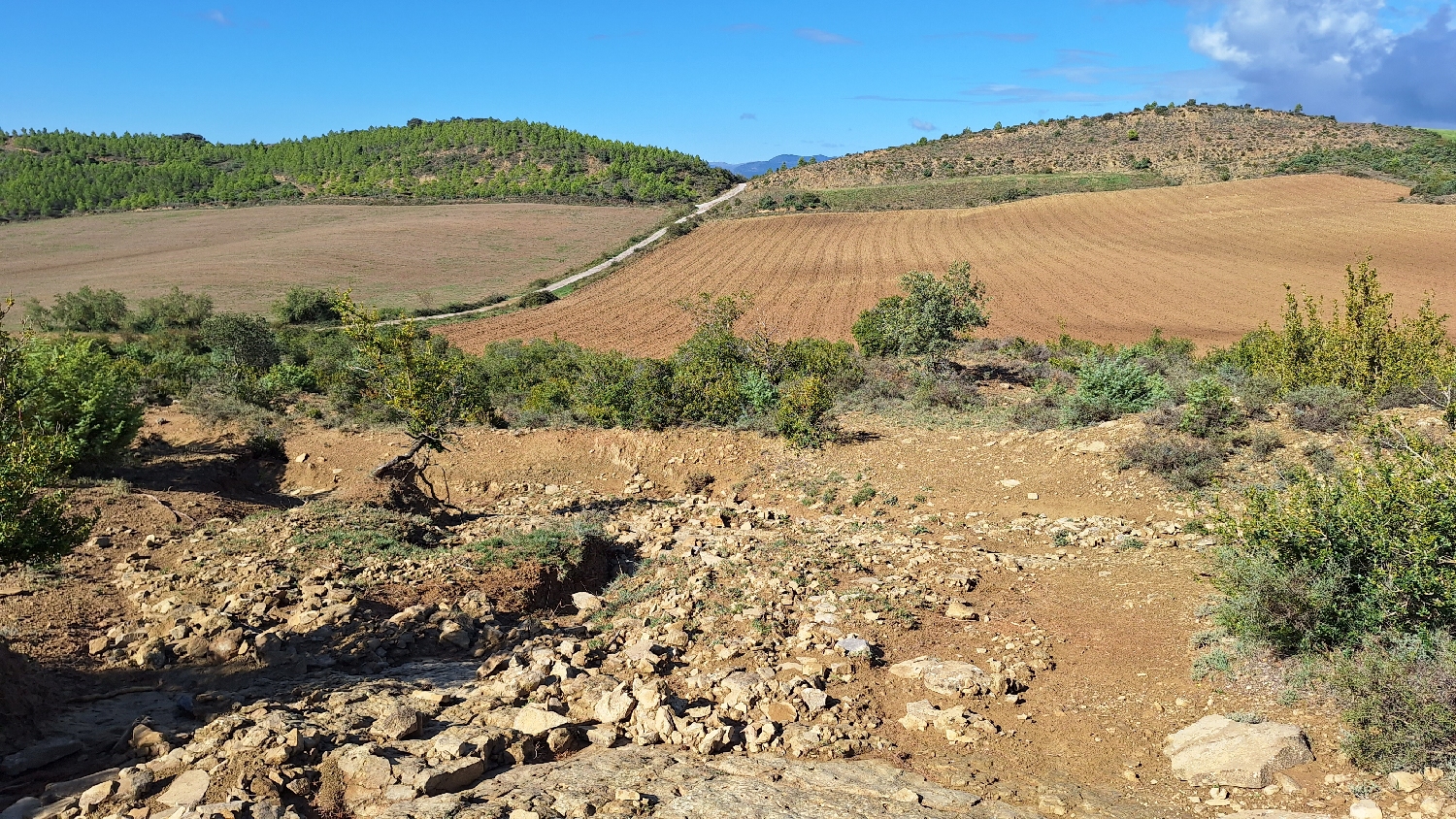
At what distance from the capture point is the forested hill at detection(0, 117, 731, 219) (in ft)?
284

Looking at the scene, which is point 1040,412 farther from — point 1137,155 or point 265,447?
point 1137,155

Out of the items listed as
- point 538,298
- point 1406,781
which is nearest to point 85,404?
point 1406,781

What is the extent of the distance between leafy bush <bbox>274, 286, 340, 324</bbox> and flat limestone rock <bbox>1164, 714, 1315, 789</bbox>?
39789 millimetres

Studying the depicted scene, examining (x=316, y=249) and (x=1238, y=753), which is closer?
(x=1238, y=753)

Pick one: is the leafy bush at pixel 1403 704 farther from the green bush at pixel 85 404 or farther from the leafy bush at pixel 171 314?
the leafy bush at pixel 171 314

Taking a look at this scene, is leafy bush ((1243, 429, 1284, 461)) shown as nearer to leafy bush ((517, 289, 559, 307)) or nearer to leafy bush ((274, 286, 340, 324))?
leafy bush ((517, 289, 559, 307))

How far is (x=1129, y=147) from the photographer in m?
81.1

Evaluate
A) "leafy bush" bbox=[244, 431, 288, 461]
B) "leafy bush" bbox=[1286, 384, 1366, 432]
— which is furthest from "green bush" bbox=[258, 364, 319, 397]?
"leafy bush" bbox=[1286, 384, 1366, 432]

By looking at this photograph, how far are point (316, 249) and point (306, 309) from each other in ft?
82.4

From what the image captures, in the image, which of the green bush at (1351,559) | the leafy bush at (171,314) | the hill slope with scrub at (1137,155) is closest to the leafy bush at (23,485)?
the green bush at (1351,559)

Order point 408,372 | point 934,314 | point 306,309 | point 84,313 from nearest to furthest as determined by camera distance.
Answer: point 408,372 → point 934,314 → point 84,313 → point 306,309

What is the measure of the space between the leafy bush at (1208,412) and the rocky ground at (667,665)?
0.85 metres

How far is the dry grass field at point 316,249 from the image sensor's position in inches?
1892

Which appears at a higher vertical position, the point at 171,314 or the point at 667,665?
the point at 171,314
